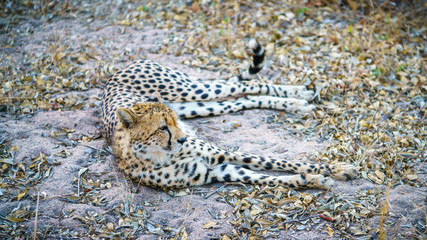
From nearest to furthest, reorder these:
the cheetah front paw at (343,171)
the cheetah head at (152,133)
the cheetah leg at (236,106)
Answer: the cheetah head at (152,133) → the cheetah front paw at (343,171) → the cheetah leg at (236,106)

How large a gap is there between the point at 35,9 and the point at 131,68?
381 cm

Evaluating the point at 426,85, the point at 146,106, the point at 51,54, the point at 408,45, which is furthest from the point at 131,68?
the point at 408,45

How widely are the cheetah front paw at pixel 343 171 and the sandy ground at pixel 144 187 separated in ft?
0.21

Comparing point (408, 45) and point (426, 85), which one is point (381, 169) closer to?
point (426, 85)

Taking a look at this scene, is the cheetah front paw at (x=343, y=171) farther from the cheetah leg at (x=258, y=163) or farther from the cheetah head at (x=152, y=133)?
the cheetah head at (x=152, y=133)

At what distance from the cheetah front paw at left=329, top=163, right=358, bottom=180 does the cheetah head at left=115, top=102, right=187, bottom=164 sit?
1.33 meters

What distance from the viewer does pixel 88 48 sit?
581 centimetres

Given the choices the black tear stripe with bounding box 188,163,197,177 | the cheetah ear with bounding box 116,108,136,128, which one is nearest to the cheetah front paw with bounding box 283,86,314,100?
the black tear stripe with bounding box 188,163,197,177

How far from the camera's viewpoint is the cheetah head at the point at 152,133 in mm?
3111

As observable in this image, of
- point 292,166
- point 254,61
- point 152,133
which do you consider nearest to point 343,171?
point 292,166

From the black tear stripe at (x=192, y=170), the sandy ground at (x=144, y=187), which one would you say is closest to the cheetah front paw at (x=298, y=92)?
the sandy ground at (x=144, y=187)

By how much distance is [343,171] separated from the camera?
3287mm

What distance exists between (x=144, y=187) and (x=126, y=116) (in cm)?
67

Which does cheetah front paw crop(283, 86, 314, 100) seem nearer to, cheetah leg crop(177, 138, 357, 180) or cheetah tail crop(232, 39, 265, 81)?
cheetah tail crop(232, 39, 265, 81)
